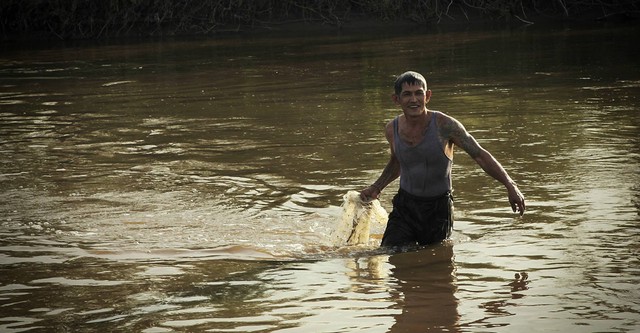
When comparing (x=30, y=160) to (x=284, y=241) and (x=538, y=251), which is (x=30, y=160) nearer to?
(x=284, y=241)

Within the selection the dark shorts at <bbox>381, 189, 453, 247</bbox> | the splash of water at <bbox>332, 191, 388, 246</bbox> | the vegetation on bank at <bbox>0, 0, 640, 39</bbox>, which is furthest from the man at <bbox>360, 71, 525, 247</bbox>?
the vegetation on bank at <bbox>0, 0, 640, 39</bbox>

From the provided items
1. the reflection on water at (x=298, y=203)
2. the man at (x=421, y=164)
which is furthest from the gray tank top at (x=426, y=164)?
the reflection on water at (x=298, y=203)

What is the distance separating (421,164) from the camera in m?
6.87

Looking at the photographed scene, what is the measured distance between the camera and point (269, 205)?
28.5 feet

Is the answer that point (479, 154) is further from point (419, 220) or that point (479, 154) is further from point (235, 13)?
point (235, 13)

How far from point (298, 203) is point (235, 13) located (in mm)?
20564

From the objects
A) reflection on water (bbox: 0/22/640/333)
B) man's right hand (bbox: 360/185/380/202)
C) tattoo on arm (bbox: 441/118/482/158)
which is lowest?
reflection on water (bbox: 0/22/640/333)

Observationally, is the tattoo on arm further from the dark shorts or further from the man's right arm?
the man's right arm

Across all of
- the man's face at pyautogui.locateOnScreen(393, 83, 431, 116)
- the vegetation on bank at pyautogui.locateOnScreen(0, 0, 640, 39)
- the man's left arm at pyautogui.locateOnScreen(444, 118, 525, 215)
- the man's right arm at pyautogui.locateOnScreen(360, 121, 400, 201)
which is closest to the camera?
the man's left arm at pyautogui.locateOnScreen(444, 118, 525, 215)

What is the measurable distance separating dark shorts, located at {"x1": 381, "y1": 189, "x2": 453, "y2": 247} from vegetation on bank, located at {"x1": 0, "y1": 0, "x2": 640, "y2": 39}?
20.1 metres

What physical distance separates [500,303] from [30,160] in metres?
6.54

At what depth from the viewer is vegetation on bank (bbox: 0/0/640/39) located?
89.0ft

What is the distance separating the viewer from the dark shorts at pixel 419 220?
22.8ft

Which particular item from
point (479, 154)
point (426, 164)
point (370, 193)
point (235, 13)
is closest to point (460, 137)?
point (479, 154)
